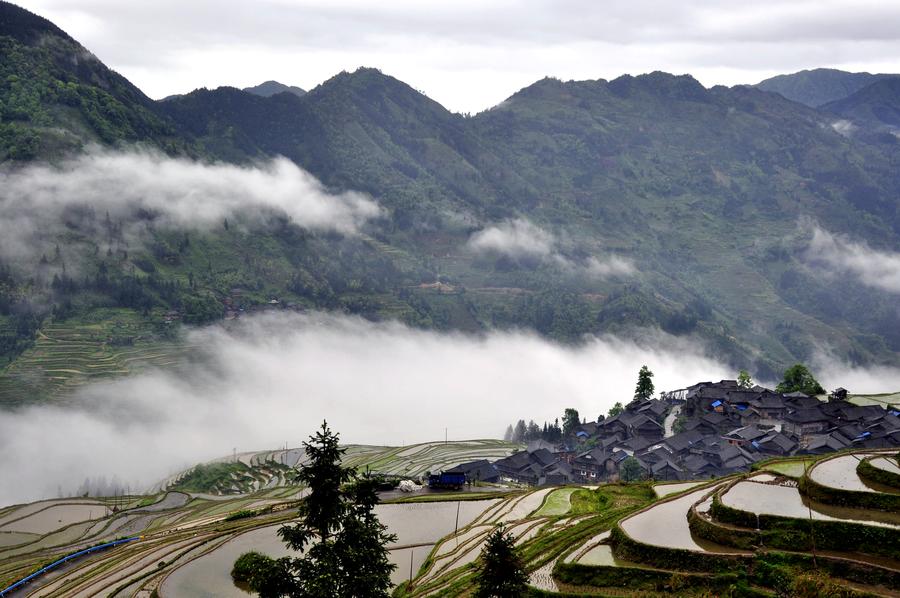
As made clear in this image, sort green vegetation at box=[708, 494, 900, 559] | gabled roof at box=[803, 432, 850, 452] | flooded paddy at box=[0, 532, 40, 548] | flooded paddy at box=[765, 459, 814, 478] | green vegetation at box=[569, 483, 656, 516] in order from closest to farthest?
green vegetation at box=[708, 494, 900, 559] → flooded paddy at box=[765, 459, 814, 478] → green vegetation at box=[569, 483, 656, 516] → gabled roof at box=[803, 432, 850, 452] → flooded paddy at box=[0, 532, 40, 548]

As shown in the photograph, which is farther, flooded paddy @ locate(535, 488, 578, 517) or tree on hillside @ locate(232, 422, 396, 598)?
flooded paddy @ locate(535, 488, 578, 517)

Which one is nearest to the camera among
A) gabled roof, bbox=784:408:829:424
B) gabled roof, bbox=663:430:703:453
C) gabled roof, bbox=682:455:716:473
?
gabled roof, bbox=682:455:716:473

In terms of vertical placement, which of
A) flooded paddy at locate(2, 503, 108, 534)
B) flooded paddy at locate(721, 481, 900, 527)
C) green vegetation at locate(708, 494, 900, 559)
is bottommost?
flooded paddy at locate(2, 503, 108, 534)

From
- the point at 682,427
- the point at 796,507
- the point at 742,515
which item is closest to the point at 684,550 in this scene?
the point at 742,515

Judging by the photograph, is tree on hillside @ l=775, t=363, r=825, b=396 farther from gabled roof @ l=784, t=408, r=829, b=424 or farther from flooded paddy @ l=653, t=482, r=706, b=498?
flooded paddy @ l=653, t=482, r=706, b=498

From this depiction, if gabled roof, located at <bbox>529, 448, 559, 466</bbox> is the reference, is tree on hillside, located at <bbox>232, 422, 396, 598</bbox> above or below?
above

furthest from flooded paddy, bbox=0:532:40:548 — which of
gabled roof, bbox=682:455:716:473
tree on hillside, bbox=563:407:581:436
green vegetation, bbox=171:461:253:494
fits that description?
tree on hillside, bbox=563:407:581:436

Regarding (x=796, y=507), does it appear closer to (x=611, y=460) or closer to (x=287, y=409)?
(x=611, y=460)
